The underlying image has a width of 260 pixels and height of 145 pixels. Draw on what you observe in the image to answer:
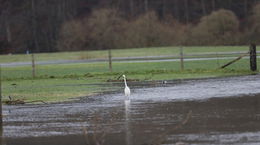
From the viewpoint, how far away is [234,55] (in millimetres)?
42531

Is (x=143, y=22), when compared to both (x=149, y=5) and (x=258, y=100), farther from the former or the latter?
(x=258, y=100)

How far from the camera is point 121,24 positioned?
72.6 metres

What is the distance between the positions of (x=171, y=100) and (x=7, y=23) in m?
71.7

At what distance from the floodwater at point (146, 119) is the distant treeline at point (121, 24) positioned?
138 feet

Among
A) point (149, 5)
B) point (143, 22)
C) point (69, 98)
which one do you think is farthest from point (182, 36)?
point (69, 98)

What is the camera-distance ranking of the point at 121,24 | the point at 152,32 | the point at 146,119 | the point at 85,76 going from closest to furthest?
the point at 146,119, the point at 85,76, the point at 152,32, the point at 121,24

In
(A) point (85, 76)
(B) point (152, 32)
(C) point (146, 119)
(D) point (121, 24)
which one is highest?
(D) point (121, 24)

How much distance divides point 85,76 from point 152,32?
34.3 meters

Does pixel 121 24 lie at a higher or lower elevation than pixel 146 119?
higher

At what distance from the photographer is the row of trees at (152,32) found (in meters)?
63.4

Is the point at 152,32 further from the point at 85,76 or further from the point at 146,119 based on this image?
the point at 146,119

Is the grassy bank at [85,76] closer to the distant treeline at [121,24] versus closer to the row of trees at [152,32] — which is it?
the row of trees at [152,32]

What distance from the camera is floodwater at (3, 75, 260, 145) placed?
12789 millimetres

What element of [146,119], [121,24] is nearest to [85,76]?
[146,119]
